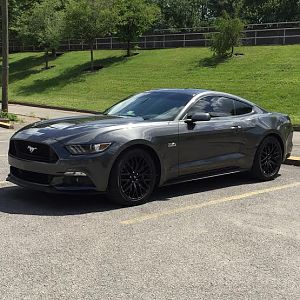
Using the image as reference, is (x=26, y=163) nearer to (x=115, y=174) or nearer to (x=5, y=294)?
(x=115, y=174)

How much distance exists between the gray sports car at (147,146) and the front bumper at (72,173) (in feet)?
0.04

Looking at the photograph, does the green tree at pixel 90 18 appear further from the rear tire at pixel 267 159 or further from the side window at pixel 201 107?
the side window at pixel 201 107

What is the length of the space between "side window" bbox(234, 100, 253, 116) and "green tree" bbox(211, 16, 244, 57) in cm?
2385


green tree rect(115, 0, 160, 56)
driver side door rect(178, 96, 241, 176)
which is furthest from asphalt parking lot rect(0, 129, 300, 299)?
green tree rect(115, 0, 160, 56)

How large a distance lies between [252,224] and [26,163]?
2.71m

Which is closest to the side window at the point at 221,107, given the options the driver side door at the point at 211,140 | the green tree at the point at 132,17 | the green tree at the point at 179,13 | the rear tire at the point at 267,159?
the driver side door at the point at 211,140

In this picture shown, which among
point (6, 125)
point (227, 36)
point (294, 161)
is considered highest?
point (227, 36)

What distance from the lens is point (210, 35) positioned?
33.7 m

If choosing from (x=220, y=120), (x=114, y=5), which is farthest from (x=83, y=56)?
(x=220, y=120)

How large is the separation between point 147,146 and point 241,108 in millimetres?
2183

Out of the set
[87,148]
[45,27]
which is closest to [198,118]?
[87,148]

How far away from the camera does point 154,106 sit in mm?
7195

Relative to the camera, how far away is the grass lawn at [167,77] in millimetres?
23625

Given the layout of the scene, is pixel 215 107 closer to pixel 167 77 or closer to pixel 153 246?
pixel 153 246
